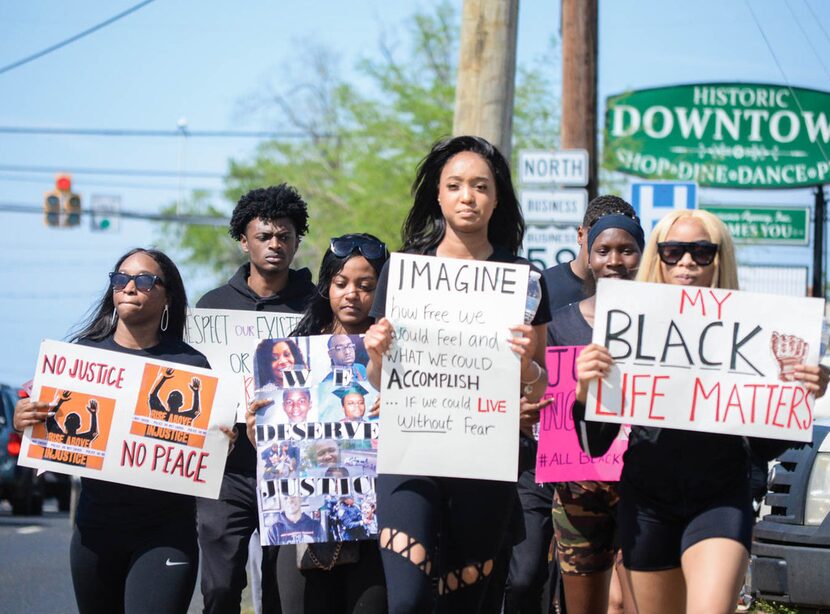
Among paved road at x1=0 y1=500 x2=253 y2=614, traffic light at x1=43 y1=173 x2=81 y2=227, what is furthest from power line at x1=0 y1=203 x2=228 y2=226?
paved road at x1=0 y1=500 x2=253 y2=614

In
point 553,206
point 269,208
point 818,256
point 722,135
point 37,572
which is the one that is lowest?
point 37,572

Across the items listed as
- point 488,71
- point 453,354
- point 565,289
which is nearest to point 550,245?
point 488,71

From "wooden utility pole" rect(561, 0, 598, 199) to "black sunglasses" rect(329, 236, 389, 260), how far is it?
9.18 metres

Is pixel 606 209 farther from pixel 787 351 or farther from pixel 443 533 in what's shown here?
pixel 443 533

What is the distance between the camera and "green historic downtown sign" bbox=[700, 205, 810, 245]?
105 ft

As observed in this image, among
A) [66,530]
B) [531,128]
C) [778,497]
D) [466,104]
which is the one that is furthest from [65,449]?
[531,128]

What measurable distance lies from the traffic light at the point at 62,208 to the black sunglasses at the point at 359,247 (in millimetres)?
28108

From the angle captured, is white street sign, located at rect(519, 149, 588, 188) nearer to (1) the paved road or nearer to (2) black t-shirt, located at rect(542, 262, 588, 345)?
(1) the paved road

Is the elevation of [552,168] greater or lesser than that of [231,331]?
greater

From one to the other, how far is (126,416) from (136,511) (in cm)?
50

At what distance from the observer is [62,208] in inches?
1345

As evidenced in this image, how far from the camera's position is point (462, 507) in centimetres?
549

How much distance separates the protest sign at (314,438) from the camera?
597 cm

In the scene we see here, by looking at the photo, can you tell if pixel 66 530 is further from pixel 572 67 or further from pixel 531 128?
pixel 531 128
